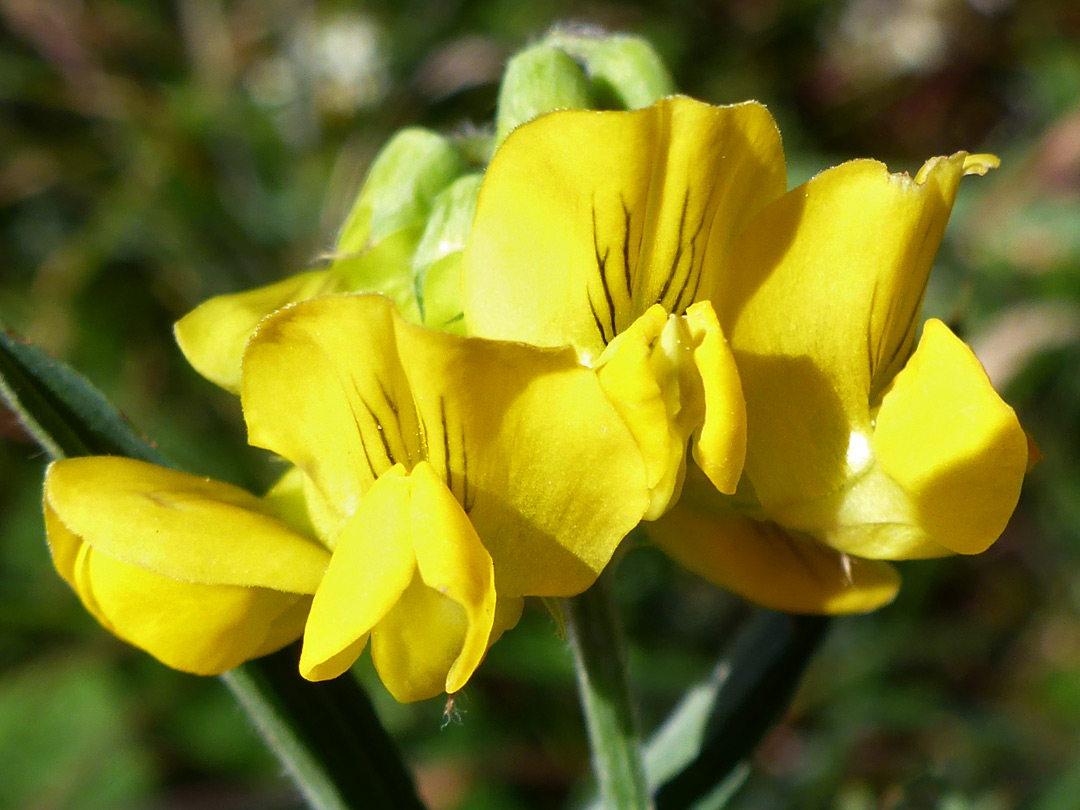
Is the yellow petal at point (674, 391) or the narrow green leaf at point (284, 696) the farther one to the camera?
the narrow green leaf at point (284, 696)

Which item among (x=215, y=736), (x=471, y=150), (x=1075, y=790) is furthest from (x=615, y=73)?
(x=215, y=736)

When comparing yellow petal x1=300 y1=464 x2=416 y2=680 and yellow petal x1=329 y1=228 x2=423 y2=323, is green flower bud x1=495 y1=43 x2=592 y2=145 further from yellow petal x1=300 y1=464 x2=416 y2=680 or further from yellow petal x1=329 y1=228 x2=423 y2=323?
yellow petal x1=300 y1=464 x2=416 y2=680

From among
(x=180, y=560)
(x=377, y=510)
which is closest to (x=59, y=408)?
(x=180, y=560)

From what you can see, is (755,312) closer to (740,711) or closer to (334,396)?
(334,396)

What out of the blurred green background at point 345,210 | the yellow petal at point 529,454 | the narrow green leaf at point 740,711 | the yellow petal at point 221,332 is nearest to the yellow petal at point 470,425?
the yellow petal at point 529,454

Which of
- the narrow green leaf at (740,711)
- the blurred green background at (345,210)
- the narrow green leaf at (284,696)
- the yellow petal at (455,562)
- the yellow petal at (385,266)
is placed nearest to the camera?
the yellow petal at (455,562)

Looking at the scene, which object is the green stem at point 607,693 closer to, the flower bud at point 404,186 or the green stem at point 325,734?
the green stem at point 325,734

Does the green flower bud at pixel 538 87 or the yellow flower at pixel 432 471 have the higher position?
the green flower bud at pixel 538 87

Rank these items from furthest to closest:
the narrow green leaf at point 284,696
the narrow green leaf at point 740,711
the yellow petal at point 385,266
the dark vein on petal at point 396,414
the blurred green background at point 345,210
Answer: the blurred green background at point 345,210 → the narrow green leaf at point 740,711 → the yellow petal at point 385,266 → the narrow green leaf at point 284,696 → the dark vein on petal at point 396,414
